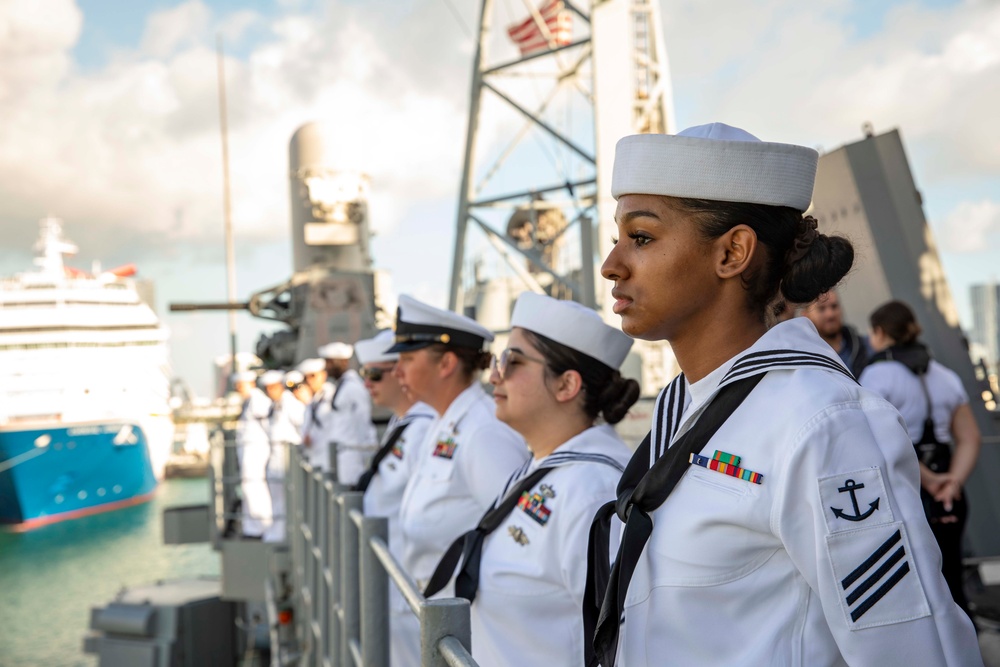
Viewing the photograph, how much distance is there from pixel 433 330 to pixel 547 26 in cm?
792

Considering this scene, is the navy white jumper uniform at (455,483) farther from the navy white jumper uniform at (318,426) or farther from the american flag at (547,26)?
the american flag at (547,26)

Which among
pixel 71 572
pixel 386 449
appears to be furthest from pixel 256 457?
pixel 71 572

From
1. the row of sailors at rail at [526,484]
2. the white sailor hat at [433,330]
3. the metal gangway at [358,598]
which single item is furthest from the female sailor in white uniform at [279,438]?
the row of sailors at rail at [526,484]

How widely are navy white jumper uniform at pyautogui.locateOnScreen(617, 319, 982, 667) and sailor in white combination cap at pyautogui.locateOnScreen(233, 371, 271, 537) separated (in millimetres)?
8600

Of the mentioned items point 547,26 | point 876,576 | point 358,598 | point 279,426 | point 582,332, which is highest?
point 547,26

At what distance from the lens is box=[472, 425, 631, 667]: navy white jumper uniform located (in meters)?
1.78

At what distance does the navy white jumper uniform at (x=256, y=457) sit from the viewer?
9250mm

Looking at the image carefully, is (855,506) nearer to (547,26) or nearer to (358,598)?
(358,598)

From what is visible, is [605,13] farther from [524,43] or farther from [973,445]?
[973,445]

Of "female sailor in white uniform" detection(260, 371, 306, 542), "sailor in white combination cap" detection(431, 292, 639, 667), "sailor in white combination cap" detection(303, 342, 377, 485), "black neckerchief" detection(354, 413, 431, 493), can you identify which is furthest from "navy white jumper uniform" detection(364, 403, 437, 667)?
"female sailor in white uniform" detection(260, 371, 306, 542)

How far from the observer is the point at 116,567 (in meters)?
26.5

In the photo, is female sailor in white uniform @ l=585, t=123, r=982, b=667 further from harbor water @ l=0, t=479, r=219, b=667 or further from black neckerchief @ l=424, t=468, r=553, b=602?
harbor water @ l=0, t=479, r=219, b=667

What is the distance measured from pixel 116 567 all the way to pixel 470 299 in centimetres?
1731

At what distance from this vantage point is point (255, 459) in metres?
9.26
